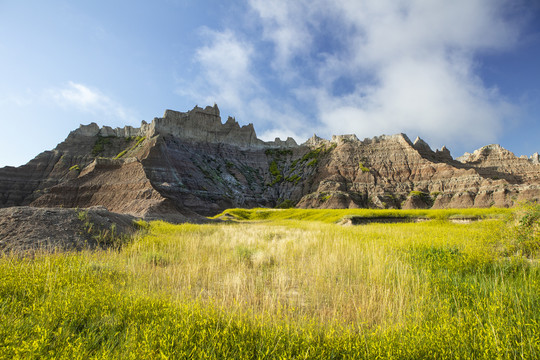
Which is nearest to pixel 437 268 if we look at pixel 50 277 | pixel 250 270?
pixel 250 270

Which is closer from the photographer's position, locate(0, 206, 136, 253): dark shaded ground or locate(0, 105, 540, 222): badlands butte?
locate(0, 206, 136, 253): dark shaded ground

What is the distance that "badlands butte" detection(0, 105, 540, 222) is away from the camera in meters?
55.1

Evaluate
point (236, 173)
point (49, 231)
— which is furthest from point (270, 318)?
point (236, 173)

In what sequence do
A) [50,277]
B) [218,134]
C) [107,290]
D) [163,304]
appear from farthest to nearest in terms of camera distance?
[218,134] < [50,277] < [107,290] < [163,304]

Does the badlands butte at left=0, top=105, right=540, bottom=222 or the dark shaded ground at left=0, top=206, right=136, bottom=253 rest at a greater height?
the badlands butte at left=0, top=105, right=540, bottom=222

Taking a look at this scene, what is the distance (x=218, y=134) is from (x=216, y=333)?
105698mm

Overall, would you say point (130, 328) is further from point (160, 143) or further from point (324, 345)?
point (160, 143)

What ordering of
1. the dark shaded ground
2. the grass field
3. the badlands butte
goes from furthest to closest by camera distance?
the badlands butte → the dark shaded ground → the grass field

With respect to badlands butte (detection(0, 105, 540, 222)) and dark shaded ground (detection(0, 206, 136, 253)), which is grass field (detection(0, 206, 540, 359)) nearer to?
dark shaded ground (detection(0, 206, 136, 253))

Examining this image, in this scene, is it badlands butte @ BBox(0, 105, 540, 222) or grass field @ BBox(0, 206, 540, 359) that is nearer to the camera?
grass field @ BBox(0, 206, 540, 359)

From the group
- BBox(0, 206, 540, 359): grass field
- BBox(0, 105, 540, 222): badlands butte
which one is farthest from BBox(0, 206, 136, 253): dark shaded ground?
BBox(0, 105, 540, 222): badlands butte

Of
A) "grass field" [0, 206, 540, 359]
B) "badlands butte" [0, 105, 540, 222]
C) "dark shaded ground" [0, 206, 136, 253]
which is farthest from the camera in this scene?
"badlands butte" [0, 105, 540, 222]

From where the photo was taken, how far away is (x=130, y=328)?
2.88 meters

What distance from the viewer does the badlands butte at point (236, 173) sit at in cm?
5507
